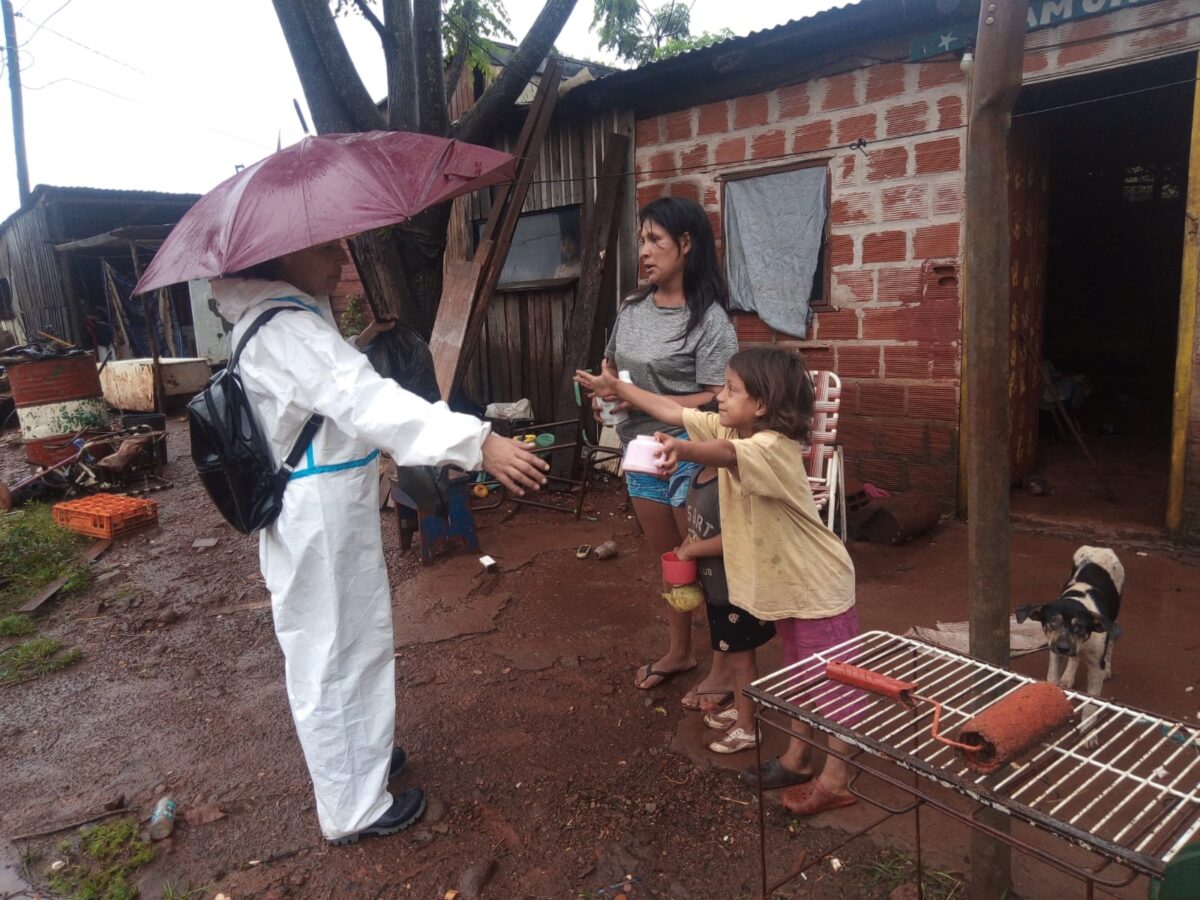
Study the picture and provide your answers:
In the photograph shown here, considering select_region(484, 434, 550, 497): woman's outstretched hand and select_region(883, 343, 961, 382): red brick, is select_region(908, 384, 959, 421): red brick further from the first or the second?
select_region(484, 434, 550, 497): woman's outstretched hand

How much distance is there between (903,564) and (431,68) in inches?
179

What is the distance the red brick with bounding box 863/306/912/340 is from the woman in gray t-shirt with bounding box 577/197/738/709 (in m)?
2.41

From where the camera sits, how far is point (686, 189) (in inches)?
240

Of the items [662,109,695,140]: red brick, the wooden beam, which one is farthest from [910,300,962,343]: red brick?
[662,109,695,140]: red brick

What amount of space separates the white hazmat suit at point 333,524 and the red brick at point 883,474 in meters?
3.88

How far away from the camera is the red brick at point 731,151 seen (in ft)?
18.6

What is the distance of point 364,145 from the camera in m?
2.62

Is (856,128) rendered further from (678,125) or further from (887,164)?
(678,125)

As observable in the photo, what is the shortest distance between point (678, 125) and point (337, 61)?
99.9 inches

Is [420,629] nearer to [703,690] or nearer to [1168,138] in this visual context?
[703,690]

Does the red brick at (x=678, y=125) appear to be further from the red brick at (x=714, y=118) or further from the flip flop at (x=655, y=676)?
the flip flop at (x=655, y=676)

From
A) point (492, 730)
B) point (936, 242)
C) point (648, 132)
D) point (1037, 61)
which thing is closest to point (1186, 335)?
point (936, 242)

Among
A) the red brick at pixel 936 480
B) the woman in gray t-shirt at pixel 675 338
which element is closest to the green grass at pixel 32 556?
the woman in gray t-shirt at pixel 675 338

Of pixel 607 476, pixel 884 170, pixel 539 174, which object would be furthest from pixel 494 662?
pixel 539 174
